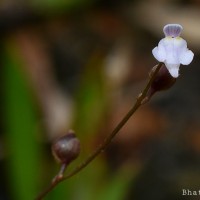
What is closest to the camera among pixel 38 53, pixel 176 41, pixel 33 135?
pixel 176 41

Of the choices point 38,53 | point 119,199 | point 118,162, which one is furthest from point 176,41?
point 38,53

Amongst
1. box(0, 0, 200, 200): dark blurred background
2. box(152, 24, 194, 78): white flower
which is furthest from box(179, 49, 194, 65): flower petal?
box(0, 0, 200, 200): dark blurred background

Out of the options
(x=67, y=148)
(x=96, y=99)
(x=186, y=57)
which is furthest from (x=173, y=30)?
(x=96, y=99)

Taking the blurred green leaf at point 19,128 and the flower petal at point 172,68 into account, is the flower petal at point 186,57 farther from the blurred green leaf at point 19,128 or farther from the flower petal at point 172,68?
the blurred green leaf at point 19,128

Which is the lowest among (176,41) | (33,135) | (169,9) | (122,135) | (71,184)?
(176,41)

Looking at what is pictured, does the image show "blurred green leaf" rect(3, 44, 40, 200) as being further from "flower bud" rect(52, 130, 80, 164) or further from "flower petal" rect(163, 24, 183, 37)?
"flower petal" rect(163, 24, 183, 37)

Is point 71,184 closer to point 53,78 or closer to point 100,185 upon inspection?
point 100,185

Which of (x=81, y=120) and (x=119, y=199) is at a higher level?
(x=81, y=120)

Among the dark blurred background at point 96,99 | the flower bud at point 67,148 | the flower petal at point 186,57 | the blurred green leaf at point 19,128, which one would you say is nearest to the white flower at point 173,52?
the flower petal at point 186,57
